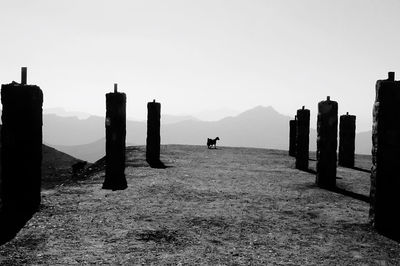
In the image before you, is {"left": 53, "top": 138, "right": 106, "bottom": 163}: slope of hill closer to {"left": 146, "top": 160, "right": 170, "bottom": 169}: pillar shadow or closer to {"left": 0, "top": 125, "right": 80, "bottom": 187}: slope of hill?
{"left": 0, "top": 125, "right": 80, "bottom": 187}: slope of hill

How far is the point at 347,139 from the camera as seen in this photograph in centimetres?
2092

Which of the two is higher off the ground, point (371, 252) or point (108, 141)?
point (108, 141)

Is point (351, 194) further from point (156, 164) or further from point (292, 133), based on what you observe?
point (292, 133)

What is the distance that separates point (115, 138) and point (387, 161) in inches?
318

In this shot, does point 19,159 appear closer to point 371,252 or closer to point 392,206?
point 371,252

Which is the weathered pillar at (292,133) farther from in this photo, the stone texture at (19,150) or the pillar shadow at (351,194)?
the stone texture at (19,150)

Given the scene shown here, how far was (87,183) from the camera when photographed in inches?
550

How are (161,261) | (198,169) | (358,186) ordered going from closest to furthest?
(161,261) → (358,186) → (198,169)

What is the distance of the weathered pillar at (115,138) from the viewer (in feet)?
43.1

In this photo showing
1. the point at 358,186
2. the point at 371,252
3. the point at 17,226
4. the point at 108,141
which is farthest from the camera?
the point at 358,186

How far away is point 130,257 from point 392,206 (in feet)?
19.2

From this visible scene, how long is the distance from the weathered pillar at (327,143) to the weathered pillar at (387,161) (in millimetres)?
4807

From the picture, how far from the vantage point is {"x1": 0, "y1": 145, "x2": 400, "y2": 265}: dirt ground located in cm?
716

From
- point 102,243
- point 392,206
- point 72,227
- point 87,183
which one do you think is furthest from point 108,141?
point 392,206
